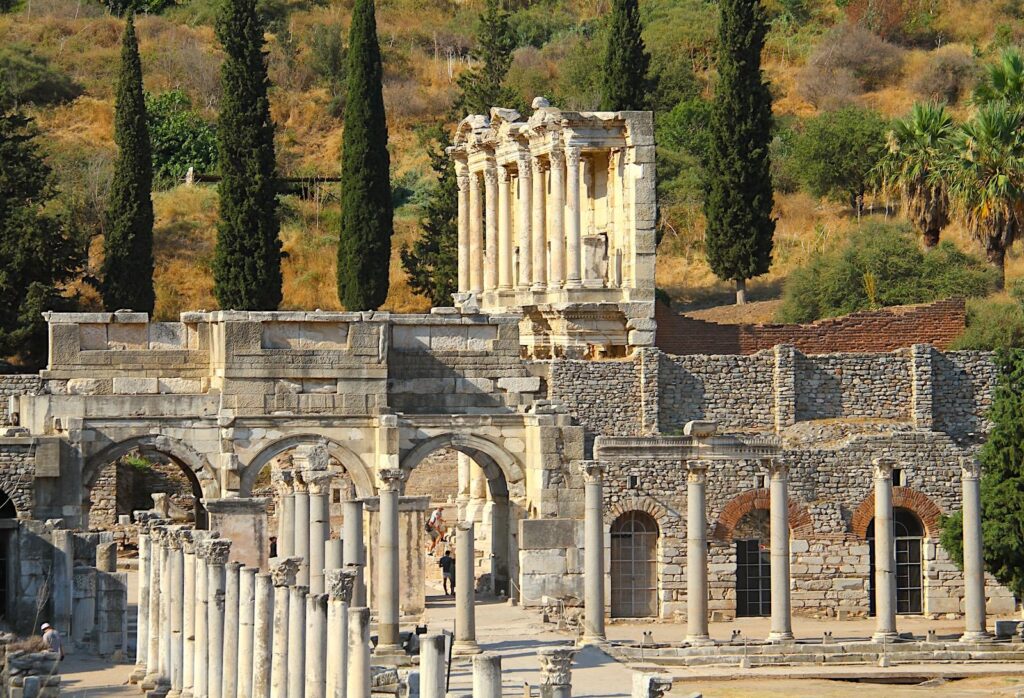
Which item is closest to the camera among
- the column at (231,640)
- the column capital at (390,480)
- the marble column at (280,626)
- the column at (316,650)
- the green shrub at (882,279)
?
the column at (316,650)

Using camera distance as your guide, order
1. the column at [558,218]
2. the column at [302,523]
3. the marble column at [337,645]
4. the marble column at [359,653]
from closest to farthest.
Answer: the marble column at [359,653] < the marble column at [337,645] < the column at [302,523] < the column at [558,218]

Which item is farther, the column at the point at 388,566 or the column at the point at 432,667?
the column at the point at 388,566

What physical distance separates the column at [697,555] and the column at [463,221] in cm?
1866

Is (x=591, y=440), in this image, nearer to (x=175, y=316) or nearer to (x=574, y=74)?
(x=175, y=316)

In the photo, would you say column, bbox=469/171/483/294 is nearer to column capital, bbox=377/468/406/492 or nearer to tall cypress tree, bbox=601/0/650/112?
tall cypress tree, bbox=601/0/650/112

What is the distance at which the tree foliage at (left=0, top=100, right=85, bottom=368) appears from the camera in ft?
185

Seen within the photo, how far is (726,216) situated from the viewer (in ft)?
201

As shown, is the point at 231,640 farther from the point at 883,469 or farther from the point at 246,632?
the point at 883,469

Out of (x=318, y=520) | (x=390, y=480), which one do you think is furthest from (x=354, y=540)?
(x=390, y=480)

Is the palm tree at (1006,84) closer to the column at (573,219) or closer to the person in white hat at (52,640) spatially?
the column at (573,219)

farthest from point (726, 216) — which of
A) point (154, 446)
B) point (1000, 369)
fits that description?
point (154, 446)

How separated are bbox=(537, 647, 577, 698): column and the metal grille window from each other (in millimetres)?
17440

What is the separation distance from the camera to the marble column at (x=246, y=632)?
32.5 metres

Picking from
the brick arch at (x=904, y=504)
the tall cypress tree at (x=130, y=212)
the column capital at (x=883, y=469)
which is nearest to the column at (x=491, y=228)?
the tall cypress tree at (x=130, y=212)
